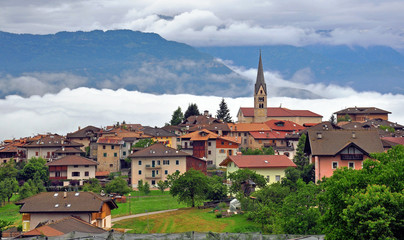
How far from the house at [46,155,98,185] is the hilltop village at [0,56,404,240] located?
125 millimetres

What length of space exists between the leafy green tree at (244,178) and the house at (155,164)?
21443mm

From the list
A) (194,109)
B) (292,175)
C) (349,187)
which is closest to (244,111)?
(194,109)

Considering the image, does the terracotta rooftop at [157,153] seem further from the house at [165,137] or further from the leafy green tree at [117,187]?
the house at [165,137]

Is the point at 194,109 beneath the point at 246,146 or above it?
above

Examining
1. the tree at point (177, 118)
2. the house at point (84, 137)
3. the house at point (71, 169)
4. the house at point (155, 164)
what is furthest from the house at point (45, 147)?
the tree at point (177, 118)

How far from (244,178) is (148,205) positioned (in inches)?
397

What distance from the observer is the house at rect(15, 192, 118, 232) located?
49.7 metres

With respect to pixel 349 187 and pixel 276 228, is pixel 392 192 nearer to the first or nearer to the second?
pixel 349 187

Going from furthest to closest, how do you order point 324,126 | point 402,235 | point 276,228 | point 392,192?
point 324,126 → point 276,228 → point 392,192 → point 402,235

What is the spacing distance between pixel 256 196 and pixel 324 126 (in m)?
45.5

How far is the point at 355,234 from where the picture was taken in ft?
92.9

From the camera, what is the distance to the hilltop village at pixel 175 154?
51.1 meters

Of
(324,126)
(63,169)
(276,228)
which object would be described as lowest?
(276,228)

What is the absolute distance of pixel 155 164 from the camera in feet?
283
